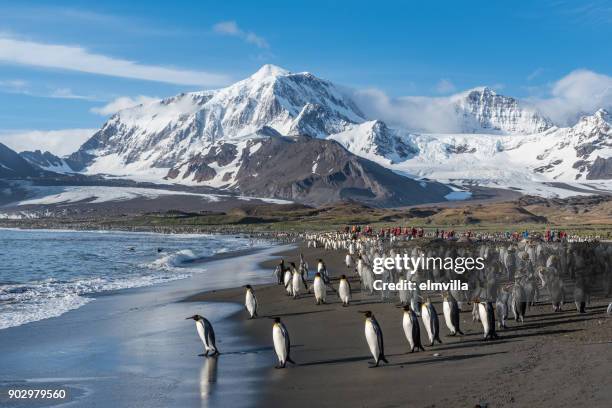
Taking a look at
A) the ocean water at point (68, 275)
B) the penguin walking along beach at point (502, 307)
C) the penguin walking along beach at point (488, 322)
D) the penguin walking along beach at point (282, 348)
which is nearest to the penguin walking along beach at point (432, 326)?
the penguin walking along beach at point (488, 322)

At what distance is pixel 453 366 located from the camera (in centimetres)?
1162

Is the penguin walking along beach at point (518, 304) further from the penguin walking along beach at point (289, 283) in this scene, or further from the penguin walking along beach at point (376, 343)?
the penguin walking along beach at point (289, 283)

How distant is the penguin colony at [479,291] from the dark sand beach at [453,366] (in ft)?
1.06

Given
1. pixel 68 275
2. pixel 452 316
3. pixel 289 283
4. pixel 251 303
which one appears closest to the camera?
pixel 452 316

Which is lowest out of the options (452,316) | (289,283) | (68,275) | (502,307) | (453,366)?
(68,275)

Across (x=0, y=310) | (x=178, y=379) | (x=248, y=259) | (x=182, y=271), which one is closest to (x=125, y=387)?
(x=178, y=379)

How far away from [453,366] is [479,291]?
7.23 m

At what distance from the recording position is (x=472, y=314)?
16312 mm

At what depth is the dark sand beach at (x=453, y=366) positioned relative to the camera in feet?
31.9

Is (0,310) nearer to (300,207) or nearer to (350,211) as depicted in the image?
(350,211)

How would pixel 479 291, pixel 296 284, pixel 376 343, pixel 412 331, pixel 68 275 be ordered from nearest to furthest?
pixel 376 343
pixel 412 331
pixel 479 291
pixel 296 284
pixel 68 275

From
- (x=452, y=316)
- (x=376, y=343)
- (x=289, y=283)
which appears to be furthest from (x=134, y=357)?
(x=289, y=283)

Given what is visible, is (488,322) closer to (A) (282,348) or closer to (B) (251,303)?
(A) (282,348)

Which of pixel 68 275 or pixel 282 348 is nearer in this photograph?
pixel 282 348
